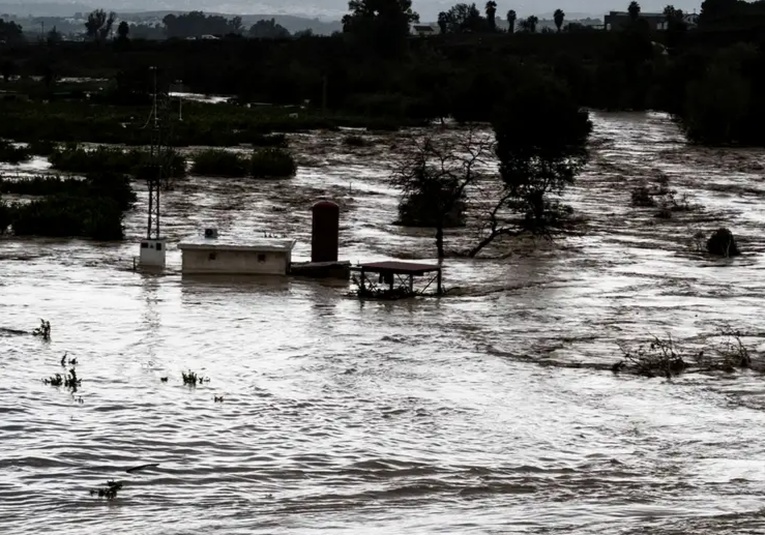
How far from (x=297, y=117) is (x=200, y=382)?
173 feet

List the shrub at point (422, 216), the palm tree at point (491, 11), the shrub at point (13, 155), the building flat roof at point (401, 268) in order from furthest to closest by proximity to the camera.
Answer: the palm tree at point (491, 11)
the shrub at point (13, 155)
the shrub at point (422, 216)
the building flat roof at point (401, 268)

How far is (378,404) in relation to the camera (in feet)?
47.8

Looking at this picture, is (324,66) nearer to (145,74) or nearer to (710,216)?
(145,74)

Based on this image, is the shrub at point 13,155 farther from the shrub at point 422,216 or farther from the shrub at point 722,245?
the shrub at point 722,245

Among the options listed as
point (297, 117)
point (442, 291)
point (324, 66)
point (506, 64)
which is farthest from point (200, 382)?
point (324, 66)

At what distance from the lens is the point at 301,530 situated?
33.9 feet

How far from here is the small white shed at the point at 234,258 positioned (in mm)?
22984

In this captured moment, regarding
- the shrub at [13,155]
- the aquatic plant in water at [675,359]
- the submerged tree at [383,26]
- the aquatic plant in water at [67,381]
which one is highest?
the submerged tree at [383,26]

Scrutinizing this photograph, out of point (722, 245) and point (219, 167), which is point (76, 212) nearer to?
point (219, 167)

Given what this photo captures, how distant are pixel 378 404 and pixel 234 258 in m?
8.98

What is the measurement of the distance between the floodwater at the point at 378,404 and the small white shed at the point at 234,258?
22.2 inches

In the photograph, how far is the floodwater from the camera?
11.1 metres

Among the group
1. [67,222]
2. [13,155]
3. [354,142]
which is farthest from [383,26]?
[67,222]

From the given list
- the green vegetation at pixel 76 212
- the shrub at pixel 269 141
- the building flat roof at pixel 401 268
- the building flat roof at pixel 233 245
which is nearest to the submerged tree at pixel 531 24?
the shrub at pixel 269 141
